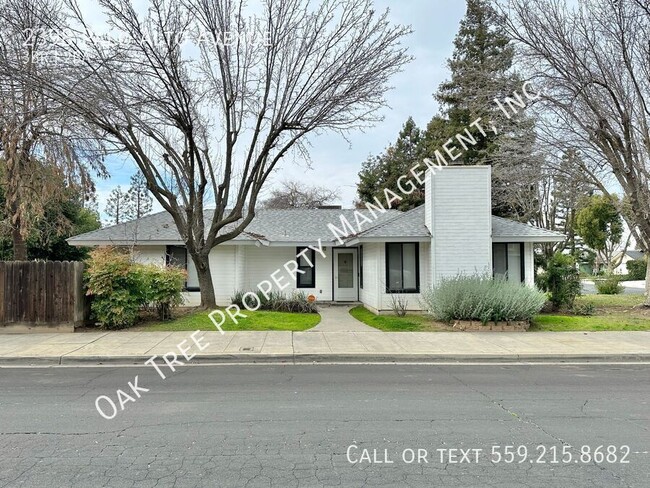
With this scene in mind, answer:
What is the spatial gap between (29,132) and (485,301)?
15704 mm

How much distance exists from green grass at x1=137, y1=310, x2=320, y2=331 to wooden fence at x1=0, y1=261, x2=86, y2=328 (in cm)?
201

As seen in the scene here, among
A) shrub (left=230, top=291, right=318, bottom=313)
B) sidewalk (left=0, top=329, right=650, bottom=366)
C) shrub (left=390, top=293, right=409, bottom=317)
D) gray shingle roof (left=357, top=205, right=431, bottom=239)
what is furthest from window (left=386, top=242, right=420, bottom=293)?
sidewalk (left=0, top=329, right=650, bottom=366)

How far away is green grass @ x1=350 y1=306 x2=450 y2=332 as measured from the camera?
12.7 meters

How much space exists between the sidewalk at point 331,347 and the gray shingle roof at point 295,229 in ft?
16.0

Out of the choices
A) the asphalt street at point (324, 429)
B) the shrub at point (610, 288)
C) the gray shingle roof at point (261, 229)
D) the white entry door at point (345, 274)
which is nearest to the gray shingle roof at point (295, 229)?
the gray shingle roof at point (261, 229)

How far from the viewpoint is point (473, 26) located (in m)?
32.3

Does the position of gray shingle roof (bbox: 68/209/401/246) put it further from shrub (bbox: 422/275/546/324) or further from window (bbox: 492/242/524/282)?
shrub (bbox: 422/275/546/324)

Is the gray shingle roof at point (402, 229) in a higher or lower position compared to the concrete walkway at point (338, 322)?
higher

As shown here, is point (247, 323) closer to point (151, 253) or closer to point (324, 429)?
point (151, 253)

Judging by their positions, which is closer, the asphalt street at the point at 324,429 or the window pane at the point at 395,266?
the asphalt street at the point at 324,429

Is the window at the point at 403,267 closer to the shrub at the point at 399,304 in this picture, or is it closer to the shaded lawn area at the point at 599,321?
the shrub at the point at 399,304

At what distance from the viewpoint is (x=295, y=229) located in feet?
68.9

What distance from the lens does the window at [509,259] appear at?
16.3m

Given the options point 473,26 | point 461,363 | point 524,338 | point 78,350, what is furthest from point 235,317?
point 473,26
